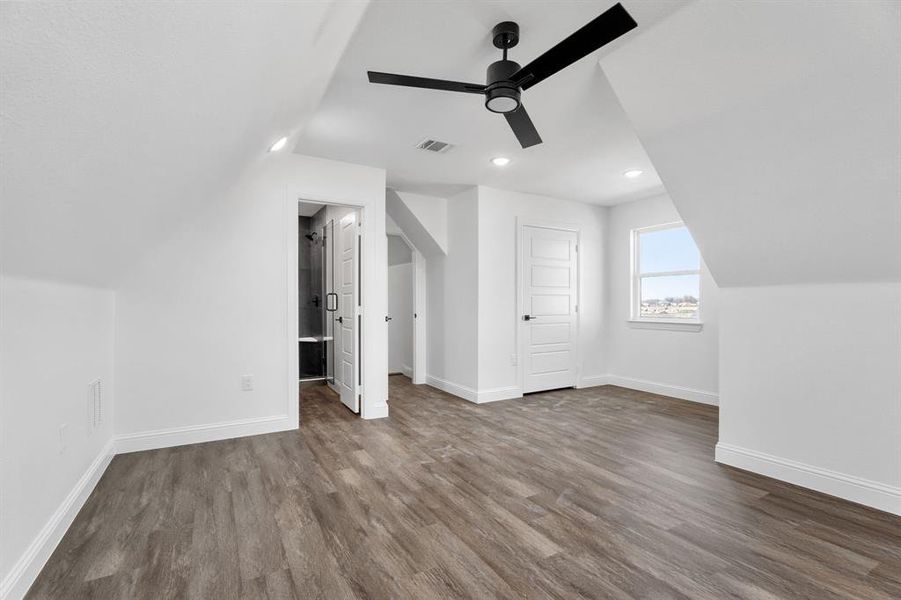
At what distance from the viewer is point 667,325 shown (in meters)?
5.16

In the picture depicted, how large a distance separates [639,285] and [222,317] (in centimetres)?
479

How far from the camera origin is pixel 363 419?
13.1ft

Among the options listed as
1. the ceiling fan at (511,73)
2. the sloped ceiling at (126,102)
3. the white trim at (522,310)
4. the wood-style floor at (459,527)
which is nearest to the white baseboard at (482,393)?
the white trim at (522,310)

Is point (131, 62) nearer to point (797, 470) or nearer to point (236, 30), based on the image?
point (236, 30)

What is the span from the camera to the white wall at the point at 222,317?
319 cm

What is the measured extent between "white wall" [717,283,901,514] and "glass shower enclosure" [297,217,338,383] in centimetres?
434

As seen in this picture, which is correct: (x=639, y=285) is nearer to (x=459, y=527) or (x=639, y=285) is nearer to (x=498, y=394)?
(x=498, y=394)

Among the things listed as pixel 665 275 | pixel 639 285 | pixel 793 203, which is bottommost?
pixel 639 285

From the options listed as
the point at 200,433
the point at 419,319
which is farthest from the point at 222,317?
the point at 419,319

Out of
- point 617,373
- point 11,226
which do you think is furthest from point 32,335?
point 617,373

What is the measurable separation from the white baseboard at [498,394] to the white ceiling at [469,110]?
2292mm

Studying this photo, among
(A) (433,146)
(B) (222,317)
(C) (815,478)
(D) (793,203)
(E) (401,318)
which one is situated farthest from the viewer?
(E) (401,318)

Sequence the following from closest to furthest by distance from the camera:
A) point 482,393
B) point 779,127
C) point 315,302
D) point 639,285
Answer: point 779,127 < point 482,393 < point 639,285 < point 315,302

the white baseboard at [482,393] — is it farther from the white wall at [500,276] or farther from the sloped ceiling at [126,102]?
the sloped ceiling at [126,102]
